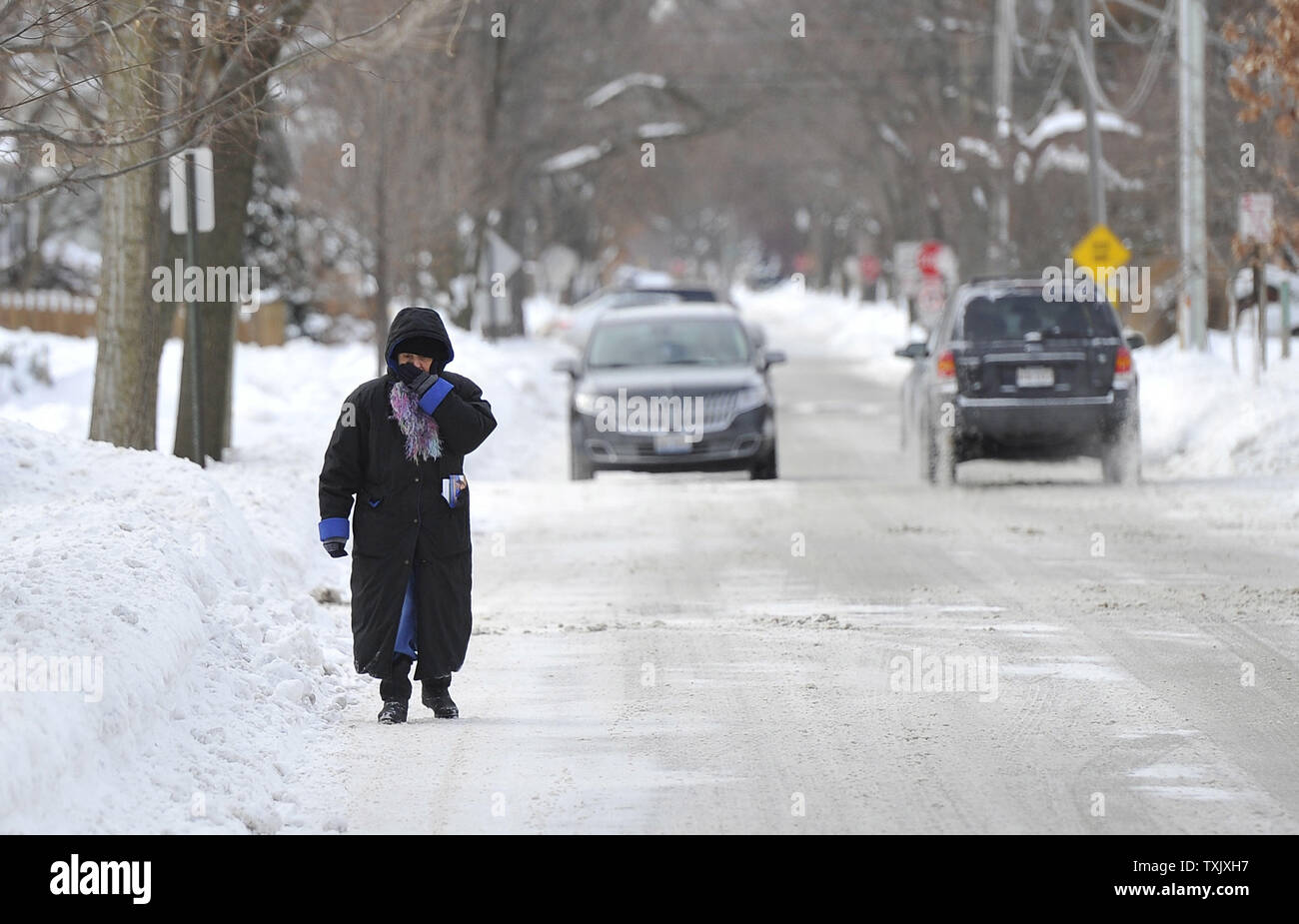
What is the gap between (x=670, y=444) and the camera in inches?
738

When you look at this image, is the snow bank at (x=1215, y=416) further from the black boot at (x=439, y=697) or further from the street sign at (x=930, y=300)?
the street sign at (x=930, y=300)

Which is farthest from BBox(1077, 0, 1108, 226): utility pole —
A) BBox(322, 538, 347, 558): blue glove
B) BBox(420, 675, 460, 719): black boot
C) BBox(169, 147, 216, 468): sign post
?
BBox(322, 538, 347, 558): blue glove

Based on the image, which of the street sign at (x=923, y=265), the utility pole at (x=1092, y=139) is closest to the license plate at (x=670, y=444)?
the utility pole at (x=1092, y=139)

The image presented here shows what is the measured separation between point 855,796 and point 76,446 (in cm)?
783

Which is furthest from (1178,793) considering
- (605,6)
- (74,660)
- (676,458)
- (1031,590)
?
(605,6)

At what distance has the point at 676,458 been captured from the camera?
18766 millimetres

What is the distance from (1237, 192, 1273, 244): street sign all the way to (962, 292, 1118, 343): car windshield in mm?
4639

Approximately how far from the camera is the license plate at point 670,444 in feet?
61.5

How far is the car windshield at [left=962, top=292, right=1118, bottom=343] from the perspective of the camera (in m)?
18.7

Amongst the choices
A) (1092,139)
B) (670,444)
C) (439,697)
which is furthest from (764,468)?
(1092,139)

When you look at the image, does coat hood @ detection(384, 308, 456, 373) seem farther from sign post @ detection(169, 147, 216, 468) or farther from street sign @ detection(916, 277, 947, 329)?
street sign @ detection(916, 277, 947, 329)

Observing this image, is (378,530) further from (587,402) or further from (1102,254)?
(1102,254)
